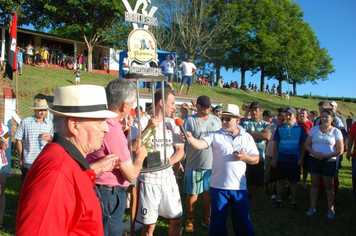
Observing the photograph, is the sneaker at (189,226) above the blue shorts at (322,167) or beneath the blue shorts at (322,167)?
beneath

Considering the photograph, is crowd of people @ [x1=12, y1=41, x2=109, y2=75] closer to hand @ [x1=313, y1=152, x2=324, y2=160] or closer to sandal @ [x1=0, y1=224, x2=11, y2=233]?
sandal @ [x1=0, y1=224, x2=11, y2=233]

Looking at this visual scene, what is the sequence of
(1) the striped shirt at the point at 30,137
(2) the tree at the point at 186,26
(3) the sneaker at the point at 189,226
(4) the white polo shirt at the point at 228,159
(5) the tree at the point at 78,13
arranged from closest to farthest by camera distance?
(4) the white polo shirt at the point at 228,159 → (3) the sneaker at the point at 189,226 → (1) the striped shirt at the point at 30,137 → (5) the tree at the point at 78,13 → (2) the tree at the point at 186,26

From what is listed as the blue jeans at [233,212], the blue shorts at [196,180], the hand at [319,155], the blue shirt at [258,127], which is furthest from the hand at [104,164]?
the hand at [319,155]

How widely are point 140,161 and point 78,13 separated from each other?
1011 inches

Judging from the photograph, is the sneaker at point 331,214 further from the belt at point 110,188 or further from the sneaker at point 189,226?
the belt at point 110,188

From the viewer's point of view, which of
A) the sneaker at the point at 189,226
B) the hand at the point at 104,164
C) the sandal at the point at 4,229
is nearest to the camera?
the hand at the point at 104,164

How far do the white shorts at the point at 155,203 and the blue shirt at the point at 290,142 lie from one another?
325 cm

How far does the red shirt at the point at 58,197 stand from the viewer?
114cm

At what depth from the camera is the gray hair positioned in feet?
7.97

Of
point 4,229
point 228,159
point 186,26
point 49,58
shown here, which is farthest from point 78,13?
point 228,159

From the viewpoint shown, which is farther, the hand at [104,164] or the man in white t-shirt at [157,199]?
the man in white t-shirt at [157,199]

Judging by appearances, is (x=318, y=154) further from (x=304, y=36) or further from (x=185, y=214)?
(x=304, y=36)

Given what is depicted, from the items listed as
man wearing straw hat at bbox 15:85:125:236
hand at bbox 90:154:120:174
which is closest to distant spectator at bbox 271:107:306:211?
hand at bbox 90:154:120:174

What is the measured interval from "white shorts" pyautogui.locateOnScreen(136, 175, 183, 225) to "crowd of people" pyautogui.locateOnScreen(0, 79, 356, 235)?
1 centimetres
